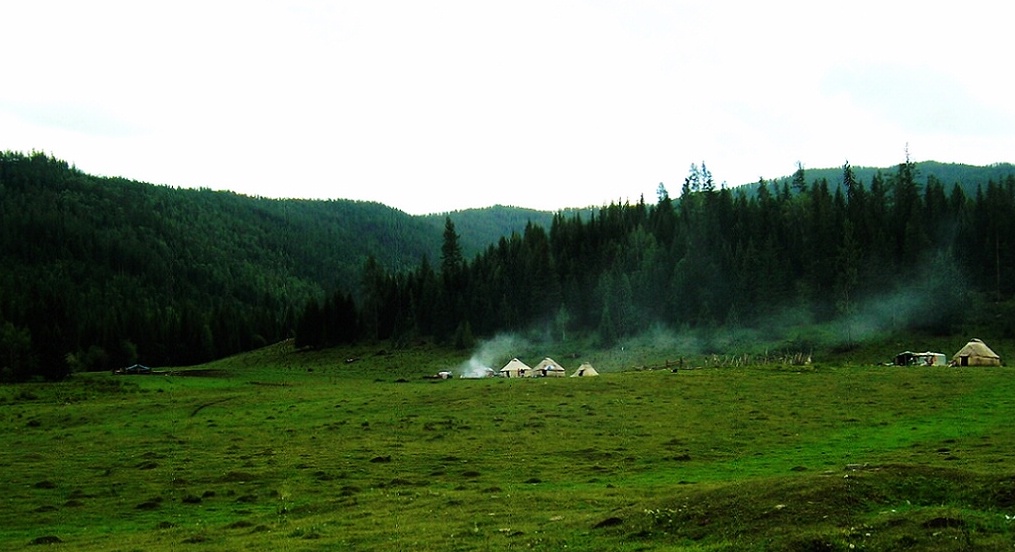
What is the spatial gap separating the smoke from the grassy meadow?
41220 mm

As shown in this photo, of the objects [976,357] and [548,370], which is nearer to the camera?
[976,357]

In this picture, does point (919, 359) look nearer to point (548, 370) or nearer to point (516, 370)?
point (548, 370)

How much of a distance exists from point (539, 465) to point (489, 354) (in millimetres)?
102035

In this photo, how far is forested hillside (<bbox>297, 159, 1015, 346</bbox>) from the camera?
128125mm

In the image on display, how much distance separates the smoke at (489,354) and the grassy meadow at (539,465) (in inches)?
1623

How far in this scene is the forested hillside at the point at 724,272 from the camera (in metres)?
128

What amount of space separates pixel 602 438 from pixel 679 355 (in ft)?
254

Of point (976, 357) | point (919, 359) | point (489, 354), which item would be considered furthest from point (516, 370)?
point (976, 357)

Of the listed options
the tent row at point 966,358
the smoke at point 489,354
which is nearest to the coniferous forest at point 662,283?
the smoke at point 489,354

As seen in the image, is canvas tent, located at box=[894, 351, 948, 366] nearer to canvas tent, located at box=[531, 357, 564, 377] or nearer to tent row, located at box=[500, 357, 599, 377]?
tent row, located at box=[500, 357, 599, 377]

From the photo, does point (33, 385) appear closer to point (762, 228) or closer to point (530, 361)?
point (530, 361)

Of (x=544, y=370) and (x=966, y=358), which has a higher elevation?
(x=966, y=358)

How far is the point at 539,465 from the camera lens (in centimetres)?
3991

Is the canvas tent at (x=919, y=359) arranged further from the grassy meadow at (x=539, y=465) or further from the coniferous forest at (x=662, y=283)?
the coniferous forest at (x=662, y=283)
